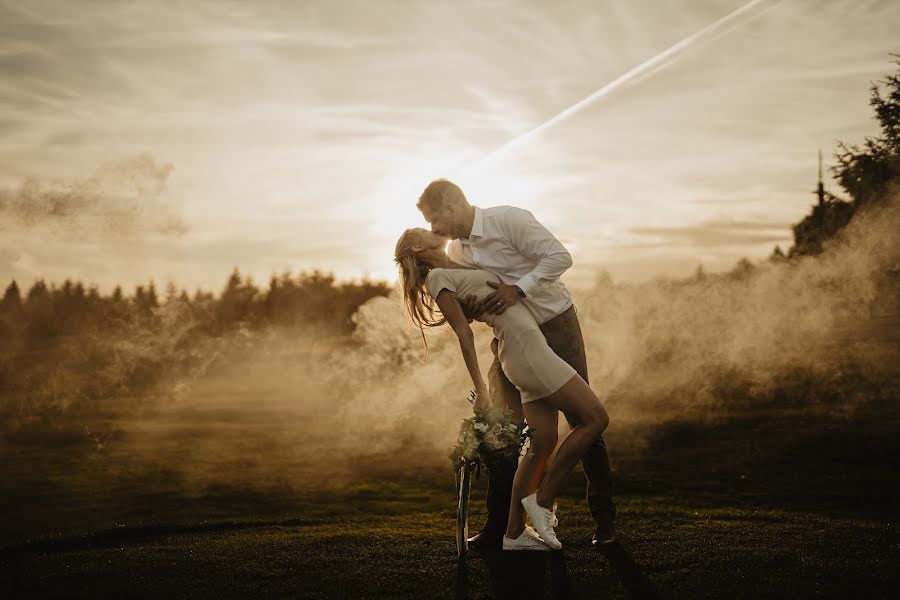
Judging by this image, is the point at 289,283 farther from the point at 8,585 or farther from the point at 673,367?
the point at 8,585

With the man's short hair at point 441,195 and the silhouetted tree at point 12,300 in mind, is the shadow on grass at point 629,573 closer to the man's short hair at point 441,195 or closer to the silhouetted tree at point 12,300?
the man's short hair at point 441,195

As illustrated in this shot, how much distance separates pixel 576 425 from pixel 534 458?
1.23 feet

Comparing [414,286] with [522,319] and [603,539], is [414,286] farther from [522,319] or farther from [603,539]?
[603,539]

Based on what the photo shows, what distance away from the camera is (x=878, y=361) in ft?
54.5

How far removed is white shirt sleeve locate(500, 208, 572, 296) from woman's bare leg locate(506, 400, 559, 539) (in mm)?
800

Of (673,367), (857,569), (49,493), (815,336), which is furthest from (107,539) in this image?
(815,336)

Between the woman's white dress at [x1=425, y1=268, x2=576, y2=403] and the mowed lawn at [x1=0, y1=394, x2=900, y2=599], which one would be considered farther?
the woman's white dress at [x1=425, y1=268, x2=576, y2=403]

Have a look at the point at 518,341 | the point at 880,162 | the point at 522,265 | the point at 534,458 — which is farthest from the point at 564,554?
the point at 880,162

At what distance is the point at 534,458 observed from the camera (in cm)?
513

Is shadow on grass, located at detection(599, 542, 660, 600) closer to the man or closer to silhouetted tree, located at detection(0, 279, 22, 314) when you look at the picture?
the man

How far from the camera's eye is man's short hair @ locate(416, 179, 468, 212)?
519 cm

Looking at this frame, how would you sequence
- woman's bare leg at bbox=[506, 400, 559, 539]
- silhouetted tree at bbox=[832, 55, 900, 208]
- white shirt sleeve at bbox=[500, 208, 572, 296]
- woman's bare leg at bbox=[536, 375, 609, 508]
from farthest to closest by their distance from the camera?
silhouetted tree at bbox=[832, 55, 900, 208] → woman's bare leg at bbox=[506, 400, 559, 539] → white shirt sleeve at bbox=[500, 208, 572, 296] → woman's bare leg at bbox=[536, 375, 609, 508]

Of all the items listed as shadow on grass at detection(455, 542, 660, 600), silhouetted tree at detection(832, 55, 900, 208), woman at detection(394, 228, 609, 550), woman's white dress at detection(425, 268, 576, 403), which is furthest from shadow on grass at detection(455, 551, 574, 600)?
silhouetted tree at detection(832, 55, 900, 208)

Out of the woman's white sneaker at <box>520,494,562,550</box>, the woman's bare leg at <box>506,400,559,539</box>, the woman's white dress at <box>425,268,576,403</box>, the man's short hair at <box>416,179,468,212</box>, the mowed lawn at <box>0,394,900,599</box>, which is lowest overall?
the mowed lawn at <box>0,394,900,599</box>
